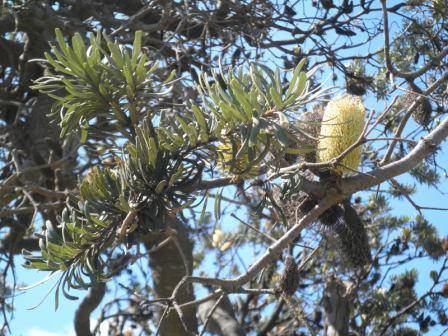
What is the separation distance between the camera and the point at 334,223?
1.76 m

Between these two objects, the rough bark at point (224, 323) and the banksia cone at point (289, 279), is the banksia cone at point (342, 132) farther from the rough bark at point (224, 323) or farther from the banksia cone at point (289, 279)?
the rough bark at point (224, 323)

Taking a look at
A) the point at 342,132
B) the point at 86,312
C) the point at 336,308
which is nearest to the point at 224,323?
the point at 336,308

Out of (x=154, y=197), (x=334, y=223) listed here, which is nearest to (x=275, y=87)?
(x=154, y=197)

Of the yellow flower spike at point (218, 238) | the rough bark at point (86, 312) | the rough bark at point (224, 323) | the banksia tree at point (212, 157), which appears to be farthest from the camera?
the yellow flower spike at point (218, 238)

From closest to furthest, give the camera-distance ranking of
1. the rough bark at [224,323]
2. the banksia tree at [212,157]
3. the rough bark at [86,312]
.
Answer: the banksia tree at [212,157] → the rough bark at [224,323] → the rough bark at [86,312]

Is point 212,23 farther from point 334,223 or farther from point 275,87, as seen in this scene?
point 275,87

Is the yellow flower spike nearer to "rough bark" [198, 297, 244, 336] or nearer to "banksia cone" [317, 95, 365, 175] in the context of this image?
"rough bark" [198, 297, 244, 336]

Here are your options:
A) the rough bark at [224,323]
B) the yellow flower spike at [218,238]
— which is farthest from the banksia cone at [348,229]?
the yellow flower spike at [218,238]

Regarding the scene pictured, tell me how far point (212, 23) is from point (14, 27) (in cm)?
107

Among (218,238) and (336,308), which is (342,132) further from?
(218,238)

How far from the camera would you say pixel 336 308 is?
10.4 feet

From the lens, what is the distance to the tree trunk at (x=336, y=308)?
312 centimetres

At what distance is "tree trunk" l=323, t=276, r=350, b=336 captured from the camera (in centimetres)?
312

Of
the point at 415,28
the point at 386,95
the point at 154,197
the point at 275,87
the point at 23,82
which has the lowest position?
the point at 154,197
